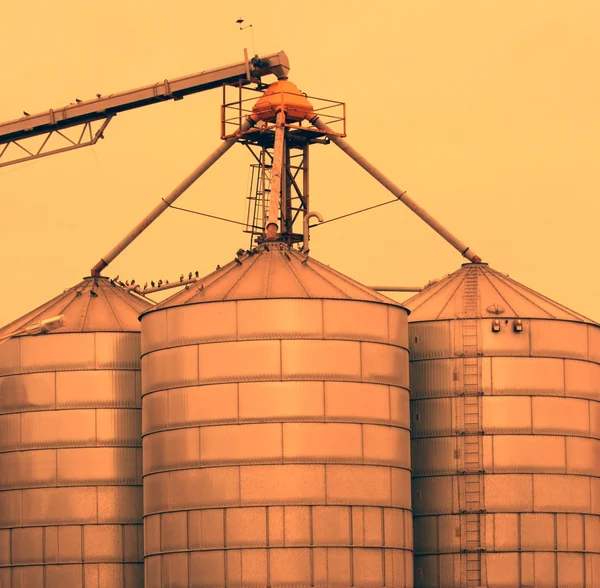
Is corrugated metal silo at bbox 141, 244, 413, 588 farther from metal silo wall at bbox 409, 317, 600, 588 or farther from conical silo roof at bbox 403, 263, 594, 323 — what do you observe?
conical silo roof at bbox 403, 263, 594, 323

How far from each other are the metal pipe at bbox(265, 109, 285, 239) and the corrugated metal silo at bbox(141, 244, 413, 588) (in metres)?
4.02

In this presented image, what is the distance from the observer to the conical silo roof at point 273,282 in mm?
81625

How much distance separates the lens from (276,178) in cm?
8756

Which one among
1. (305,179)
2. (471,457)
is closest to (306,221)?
(305,179)

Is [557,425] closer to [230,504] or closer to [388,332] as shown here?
[388,332]

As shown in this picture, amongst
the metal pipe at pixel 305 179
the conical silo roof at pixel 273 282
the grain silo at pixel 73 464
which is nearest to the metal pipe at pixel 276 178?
the conical silo roof at pixel 273 282

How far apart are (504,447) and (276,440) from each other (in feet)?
36.6

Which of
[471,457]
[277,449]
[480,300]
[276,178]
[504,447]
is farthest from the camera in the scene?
[480,300]

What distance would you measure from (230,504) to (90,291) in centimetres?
1710

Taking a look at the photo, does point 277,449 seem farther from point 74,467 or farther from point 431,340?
point 74,467

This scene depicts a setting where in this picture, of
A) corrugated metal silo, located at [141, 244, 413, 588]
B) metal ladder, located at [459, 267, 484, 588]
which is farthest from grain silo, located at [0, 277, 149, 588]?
metal ladder, located at [459, 267, 484, 588]

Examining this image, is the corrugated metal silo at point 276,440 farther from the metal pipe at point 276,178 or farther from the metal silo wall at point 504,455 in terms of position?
the metal pipe at point 276,178

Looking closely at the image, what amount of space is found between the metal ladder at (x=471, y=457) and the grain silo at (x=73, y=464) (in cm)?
1361

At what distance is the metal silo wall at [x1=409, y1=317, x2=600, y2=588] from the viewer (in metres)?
84.4
